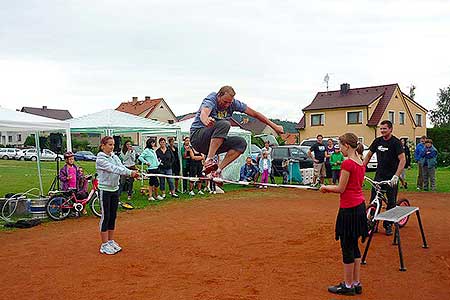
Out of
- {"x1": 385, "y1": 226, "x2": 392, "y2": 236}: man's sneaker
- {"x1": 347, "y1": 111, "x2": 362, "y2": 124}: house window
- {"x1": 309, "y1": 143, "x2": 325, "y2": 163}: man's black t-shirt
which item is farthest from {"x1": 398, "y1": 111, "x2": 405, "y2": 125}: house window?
{"x1": 385, "y1": 226, "x2": 392, "y2": 236}: man's sneaker

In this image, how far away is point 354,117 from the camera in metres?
38.7

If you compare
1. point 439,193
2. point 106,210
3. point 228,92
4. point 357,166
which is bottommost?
point 439,193

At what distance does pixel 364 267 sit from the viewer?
6316 millimetres

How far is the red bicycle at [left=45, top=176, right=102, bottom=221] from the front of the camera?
34.4 ft

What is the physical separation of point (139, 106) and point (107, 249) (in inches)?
2187

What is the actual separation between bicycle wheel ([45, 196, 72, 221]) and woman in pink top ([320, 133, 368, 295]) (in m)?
7.32

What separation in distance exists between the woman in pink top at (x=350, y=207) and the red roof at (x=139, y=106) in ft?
175

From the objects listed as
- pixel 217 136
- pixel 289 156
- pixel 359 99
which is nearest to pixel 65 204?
pixel 217 136

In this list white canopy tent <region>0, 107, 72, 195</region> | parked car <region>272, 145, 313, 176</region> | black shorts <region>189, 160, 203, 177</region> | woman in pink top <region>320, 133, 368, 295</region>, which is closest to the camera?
woman in pink top <region>320, 133, 368, 295</region>

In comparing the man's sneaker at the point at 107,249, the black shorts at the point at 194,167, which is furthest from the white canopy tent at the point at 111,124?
the man's sneaker at the point at 107,249

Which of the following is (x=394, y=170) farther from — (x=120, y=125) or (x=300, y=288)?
(x=120, y=125)

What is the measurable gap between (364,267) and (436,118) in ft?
214

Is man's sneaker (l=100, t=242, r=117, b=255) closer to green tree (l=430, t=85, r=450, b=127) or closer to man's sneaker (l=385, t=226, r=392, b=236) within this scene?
man's sneaker (l=385, t=226, r=392, b=236)

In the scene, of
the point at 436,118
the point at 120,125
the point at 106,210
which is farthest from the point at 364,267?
the point at 436,118
